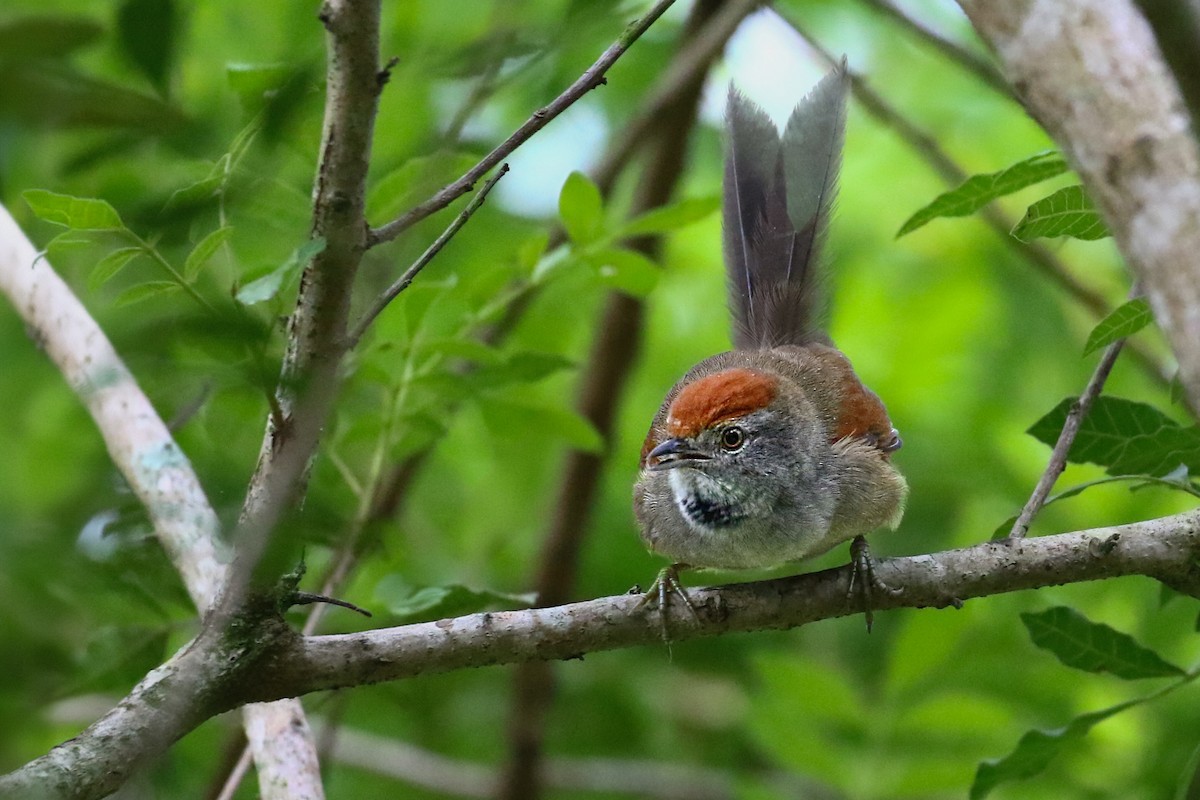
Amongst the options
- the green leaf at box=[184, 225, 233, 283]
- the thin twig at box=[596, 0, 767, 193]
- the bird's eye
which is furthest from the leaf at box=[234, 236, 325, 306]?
the thin twig at box=[596, 0, 767, 193]

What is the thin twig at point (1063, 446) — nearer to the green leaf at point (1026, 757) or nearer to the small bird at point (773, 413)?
the green leaf at point (1026, 757)

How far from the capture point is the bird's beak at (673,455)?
157 inches

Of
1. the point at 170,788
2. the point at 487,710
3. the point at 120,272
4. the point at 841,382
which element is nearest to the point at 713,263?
the point at 841,382

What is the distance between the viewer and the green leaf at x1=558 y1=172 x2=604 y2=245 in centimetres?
341

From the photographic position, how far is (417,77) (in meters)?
1.75

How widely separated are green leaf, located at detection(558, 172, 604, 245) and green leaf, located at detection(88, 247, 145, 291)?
1587 mm

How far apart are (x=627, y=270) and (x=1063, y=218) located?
4.46ft

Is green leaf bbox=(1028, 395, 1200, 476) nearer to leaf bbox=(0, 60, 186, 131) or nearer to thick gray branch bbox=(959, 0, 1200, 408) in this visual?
thick gray branch bbox=(959, 0, 1200, 408)

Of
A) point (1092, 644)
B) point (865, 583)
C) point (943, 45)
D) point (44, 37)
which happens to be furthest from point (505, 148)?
point (943, 45)

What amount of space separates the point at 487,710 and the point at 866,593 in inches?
123

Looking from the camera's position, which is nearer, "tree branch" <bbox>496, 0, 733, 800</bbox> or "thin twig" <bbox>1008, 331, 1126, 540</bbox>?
"thin twig" <bbox>1008, 331, 1126, 540</bbox>

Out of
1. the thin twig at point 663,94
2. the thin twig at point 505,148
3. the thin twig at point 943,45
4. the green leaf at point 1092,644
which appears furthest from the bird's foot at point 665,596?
the thin twig at point 943,45

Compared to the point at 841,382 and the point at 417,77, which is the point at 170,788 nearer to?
the point at 417,77

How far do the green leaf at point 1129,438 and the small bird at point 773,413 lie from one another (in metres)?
0.67
